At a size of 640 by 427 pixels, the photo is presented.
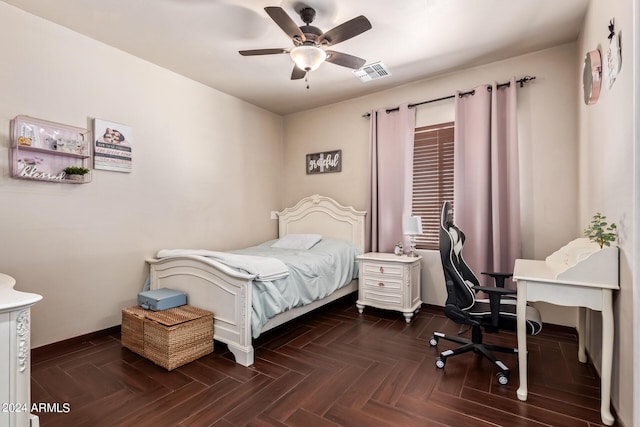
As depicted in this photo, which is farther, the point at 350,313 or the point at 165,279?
the point at 350,313

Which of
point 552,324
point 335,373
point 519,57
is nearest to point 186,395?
point 335,373

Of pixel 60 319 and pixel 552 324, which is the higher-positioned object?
pixel 60 319

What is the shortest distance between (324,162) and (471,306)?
9.36 feet

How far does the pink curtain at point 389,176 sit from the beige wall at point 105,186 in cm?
178

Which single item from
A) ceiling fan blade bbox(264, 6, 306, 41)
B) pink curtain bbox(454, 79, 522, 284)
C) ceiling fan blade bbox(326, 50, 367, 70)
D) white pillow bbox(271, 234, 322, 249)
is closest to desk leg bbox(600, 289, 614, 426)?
pink curtain bbox(454, 79, 522, 284)

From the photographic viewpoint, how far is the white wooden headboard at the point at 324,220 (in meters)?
4.05

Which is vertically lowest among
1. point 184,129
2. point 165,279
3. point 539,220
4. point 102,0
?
point 165,279

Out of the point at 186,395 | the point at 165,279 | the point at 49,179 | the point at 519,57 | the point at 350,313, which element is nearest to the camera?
the point at 186,395

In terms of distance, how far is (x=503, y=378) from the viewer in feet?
6.53

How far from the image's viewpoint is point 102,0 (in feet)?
7.45

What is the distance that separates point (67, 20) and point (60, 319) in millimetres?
2427

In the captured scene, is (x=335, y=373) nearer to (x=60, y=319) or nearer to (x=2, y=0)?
(x=60, y=319)

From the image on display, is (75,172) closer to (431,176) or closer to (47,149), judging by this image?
A: (47,149)

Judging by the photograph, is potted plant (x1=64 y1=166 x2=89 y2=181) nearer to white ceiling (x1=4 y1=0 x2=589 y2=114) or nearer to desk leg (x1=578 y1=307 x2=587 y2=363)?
white ceiling (x1=4 y1=0 x2=589 y2=114)
